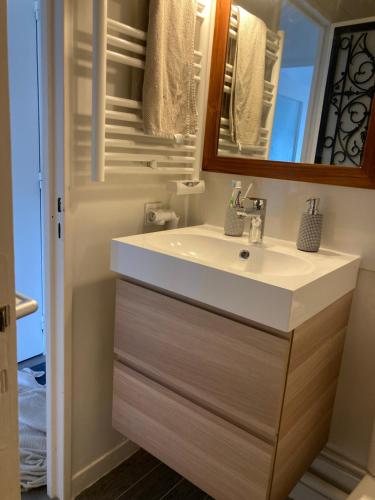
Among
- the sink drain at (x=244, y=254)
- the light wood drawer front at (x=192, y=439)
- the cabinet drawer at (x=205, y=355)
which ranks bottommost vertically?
the light wood drawer front at (x=192, y=439)

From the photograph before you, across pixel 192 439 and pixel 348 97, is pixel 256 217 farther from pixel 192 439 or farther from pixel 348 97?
pixel 192 439

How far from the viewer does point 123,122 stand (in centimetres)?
138

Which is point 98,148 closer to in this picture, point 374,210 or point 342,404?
point 374,210

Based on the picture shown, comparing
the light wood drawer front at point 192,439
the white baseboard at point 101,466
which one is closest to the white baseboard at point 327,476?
the white baseboard at point 101,466

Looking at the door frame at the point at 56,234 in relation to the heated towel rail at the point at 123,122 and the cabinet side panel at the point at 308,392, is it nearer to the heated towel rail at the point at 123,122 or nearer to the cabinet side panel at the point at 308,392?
the heated towel rail at the point at 123,122

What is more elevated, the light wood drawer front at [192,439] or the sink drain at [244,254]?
the sink drain at [244,254]

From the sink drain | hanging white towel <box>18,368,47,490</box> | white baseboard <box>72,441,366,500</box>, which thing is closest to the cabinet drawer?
the sink drain

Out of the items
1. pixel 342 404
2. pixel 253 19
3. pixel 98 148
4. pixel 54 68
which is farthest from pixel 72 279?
pixel 253 19

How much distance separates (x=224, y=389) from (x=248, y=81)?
43.1 inches

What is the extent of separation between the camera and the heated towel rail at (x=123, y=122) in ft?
3.69

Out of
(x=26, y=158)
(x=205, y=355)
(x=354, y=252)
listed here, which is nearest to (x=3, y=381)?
(x=205, y=355)

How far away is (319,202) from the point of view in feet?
4.50

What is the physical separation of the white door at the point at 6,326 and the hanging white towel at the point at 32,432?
99cm

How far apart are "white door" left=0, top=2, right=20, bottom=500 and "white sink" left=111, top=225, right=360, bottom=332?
55 cm
